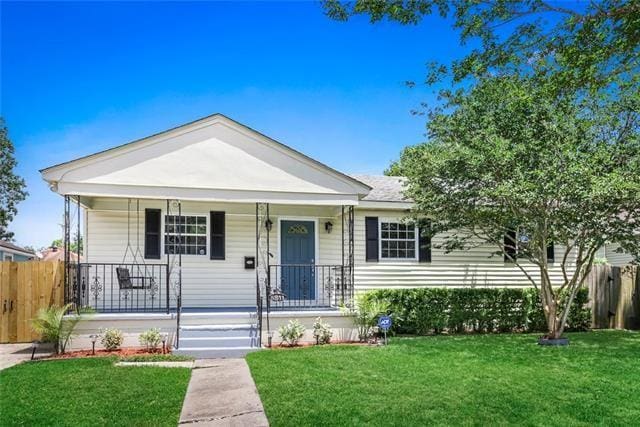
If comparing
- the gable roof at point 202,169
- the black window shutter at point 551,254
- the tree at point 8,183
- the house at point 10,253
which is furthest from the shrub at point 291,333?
the tree at point 8,183

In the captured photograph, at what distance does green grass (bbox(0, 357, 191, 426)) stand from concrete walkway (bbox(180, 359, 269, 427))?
147 millimetres

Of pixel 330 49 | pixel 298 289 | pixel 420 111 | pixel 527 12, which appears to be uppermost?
pixel 330 49

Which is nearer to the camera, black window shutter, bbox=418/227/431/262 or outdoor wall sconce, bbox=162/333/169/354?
outdoor wall sconce, bbox=162/333/169/354

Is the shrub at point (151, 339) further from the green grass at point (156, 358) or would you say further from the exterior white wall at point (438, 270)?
the exterior white wall at point (438, 270)

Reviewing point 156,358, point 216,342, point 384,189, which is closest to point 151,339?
point 156,358

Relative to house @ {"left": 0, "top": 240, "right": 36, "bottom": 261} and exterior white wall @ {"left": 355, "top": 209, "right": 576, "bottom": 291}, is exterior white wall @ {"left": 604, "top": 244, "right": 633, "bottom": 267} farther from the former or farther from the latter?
house @ {"left": 0, "top": 240, "right": 36, "bottom": 261}

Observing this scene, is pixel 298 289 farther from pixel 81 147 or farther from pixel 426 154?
pixel 81 147

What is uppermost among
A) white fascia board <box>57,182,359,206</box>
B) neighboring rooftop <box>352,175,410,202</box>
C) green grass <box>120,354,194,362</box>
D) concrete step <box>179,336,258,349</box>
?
neighboring rooftop <box>352,175,410,202</box>

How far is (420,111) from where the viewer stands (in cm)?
1218

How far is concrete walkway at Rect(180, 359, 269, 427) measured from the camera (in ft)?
16.7

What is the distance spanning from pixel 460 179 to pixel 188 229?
6381 millimetres

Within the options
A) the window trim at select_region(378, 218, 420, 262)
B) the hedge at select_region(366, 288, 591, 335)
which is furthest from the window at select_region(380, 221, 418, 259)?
the hedge at select_region(366, 288, 591, 335)

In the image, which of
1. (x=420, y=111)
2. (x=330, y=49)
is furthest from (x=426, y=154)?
(x=330, y=49)

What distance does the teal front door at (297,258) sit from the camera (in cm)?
1227
